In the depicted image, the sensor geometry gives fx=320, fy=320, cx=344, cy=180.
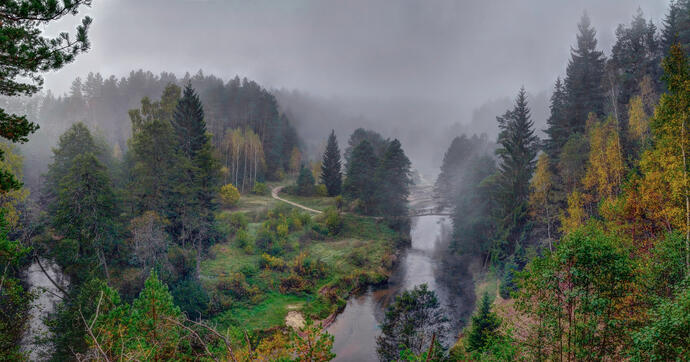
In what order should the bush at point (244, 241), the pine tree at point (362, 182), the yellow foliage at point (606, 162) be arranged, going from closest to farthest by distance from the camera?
1. the yellow foliage at point (606, 162)
2. the bush at point (244, 241)
3. the pine tree at point (362, 182)

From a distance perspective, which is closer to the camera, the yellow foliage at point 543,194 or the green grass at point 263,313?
the green grass at point 263,313

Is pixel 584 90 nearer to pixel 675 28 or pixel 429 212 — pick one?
pixel 675 28

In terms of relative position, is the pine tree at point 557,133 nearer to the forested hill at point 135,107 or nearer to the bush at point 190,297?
the bush at point 190,297

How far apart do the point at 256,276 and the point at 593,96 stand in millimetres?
45910

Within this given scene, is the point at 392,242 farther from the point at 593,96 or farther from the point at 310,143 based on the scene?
the point at 310,143

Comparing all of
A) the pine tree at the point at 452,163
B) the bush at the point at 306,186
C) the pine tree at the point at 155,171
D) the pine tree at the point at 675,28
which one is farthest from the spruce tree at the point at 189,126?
the pine tree at the point at 452,163

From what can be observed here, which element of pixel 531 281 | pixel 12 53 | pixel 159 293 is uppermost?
pixel 12 53

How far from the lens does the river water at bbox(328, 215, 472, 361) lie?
81.7 feet

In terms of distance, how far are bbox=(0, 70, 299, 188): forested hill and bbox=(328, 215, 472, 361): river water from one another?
2009 inches

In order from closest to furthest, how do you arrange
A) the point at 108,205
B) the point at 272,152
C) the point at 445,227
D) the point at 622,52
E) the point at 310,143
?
1. the point at 108,205
2. the point at 622,52
3. the point at 445,227
4. the point at 272,152
5. the point at 310,143

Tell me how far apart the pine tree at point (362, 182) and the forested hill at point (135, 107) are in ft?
103

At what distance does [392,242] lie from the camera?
51469 mm

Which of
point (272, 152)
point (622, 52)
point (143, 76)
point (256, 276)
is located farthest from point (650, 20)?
point (143, 76)

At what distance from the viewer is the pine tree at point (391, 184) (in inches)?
2324
